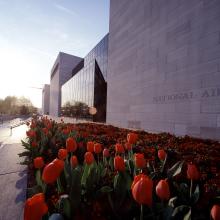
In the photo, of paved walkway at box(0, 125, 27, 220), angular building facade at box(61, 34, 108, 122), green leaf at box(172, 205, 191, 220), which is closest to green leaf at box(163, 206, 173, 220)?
green leaf at box(172, 205, 191, 220)

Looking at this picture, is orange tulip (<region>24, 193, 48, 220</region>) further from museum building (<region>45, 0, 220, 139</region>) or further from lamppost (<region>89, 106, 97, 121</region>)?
lamppost (<region>89, 106, 97, 121</region>)

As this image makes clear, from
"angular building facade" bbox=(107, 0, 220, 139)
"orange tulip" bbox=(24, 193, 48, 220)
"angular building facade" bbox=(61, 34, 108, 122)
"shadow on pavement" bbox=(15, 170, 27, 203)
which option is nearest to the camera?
"orange tulip" bbox=(24, 193, 48, 220)

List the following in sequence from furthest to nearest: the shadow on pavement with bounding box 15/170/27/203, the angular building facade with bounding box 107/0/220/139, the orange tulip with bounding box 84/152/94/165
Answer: the angular building facade with bounding box 107/0/220/139, the shadow on pavement with bounding box 15/170/27/203, the orange tulip with bounding box 84/152/94/165

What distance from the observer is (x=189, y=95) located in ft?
25.7

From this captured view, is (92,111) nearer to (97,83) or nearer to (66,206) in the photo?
(97,83)

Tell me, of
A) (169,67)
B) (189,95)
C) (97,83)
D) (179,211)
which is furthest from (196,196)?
(97,83)

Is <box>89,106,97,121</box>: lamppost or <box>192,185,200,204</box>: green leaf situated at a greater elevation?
<box>89,106,97,121</box>: lamppost

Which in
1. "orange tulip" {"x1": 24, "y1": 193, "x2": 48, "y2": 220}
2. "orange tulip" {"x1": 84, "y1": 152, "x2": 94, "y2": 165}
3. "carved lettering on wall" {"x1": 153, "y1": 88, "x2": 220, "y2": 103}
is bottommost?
"orange tulip" {"x1": 24, "y1": 193, "x2": 48, "y2": 220}

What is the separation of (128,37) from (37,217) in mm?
12382

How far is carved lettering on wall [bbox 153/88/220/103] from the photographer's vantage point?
6964 millimetres

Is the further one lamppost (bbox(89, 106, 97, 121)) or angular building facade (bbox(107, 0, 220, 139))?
lamppost (bbox(89, 106, 97, 121))

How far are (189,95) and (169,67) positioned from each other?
64.8 inches

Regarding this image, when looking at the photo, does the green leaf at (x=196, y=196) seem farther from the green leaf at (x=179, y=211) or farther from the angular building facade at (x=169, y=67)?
the angular building facade at (x=169, y=67)

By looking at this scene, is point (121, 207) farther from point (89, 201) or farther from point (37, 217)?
point (37, 217)
